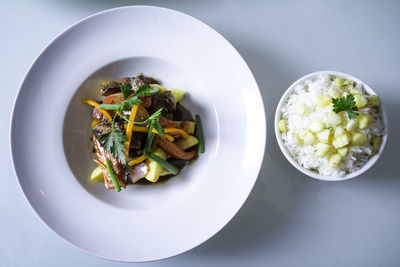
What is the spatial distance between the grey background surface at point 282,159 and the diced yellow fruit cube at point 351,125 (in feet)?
1.96

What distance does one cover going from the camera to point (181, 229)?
2229mm

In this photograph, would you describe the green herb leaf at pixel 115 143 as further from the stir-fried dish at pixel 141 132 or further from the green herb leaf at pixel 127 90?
the green herb leaf at pixel 127 90

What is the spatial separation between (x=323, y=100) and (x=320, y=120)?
138 millimetres

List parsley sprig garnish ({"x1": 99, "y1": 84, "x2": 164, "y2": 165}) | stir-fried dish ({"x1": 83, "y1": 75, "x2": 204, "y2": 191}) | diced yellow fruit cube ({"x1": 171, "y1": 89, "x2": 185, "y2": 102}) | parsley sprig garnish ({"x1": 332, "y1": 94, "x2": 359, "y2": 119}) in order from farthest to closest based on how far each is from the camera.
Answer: diced yellow fruit cube ({"x1": 171, "y1": 89, "x2": 185, "y2": 102}) → stir-fried dish ({"x1": 83, "y1": 75, "x2": 204, "y2": 191}) → parsley sprig garnish ({"x1": 99, "y1": 84, "x2": 164, "y2": 165}) → parsley sprig garnish ({"x1": 332, "y1": 94, "x2": 359, "y2": 119})

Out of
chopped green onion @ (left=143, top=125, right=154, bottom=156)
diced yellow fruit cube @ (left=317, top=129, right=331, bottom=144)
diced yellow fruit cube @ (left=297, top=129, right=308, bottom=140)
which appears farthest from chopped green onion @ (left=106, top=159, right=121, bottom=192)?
diced yellow fruit cube @ (left=317, top=129, right=331, bottom=144)

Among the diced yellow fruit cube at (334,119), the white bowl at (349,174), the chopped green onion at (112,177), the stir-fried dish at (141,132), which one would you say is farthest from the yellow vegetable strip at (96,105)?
the diced yellow fruit cube at (334,119)

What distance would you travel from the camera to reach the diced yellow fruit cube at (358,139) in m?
2.09

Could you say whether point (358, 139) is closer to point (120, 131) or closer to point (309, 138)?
point (309, 138)

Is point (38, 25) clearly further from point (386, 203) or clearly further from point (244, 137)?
point (386, 203)

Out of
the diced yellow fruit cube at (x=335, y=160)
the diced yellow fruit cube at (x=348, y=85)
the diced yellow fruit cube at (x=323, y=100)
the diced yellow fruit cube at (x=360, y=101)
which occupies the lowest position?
the diced yellow fruit cube at (x=335, y=160)

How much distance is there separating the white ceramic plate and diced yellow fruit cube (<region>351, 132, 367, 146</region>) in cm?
59

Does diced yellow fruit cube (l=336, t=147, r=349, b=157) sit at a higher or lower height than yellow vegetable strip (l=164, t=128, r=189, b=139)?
lower

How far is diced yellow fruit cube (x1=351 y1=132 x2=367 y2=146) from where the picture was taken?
209 centimetres

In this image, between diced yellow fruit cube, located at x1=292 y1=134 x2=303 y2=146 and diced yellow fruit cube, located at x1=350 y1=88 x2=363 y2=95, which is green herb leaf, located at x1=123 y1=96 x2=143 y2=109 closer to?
diced yellow fruit cube, located at x1=292 y1=134 x2=303 y2=146
